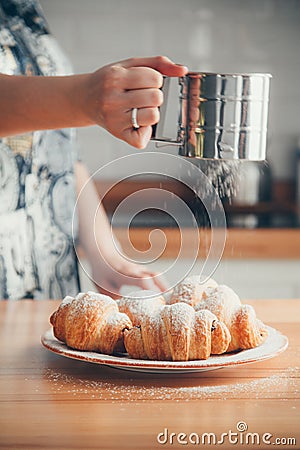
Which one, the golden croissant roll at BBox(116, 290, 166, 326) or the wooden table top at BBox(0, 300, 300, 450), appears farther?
the golden croissant roll at BBox(116, 290, 166, 326)

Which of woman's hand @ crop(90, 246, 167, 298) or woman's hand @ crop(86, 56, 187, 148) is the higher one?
woman's hand @ crop(86, 56, 187, 148)

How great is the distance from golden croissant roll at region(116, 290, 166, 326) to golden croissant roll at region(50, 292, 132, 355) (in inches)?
0.8

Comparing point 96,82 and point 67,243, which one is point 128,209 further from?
point 67,243

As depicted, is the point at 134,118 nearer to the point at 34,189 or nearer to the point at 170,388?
the point at 170,388

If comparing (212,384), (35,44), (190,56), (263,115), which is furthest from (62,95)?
(190,56)

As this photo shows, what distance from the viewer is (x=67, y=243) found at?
58.0 inches

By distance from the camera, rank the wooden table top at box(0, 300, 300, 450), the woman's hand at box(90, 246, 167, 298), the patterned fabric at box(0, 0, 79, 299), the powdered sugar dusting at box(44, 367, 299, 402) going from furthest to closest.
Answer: the patterned fabric at box(0, 0, 79, 299)
the woman's hand at box(90, 246, 167, 298)
the powdered sugar dusting at box(44, 367, 299, 402)
the wooden table top at box(0, 300, 300, 450)

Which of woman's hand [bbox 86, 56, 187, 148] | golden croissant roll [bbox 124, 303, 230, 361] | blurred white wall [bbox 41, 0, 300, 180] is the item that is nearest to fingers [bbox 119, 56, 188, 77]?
woman's hand [bbox 86, 56, 187, 148]

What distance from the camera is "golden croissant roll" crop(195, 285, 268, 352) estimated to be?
79 centimetres

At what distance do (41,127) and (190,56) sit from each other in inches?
76.8

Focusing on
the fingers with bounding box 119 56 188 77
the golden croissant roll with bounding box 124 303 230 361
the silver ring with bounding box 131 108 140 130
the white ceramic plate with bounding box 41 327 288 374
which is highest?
the fingers with bounding box 119 56 188 77

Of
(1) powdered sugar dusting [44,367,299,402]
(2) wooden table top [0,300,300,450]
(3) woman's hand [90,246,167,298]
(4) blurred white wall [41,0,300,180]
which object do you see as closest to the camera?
(2) wooden table top [0,300,300,450]

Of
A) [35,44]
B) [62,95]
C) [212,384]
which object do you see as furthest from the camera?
[35,44]

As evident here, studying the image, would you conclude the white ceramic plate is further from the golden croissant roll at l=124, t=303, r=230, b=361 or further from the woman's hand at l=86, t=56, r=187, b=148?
the woman's hand at l=86, t=56, r=187, b=148
